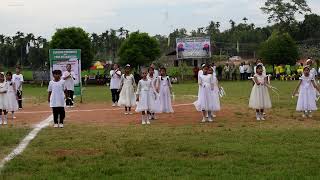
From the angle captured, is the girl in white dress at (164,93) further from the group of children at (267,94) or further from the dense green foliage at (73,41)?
the dense green foliage at (73,41)

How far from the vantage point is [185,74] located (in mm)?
65500

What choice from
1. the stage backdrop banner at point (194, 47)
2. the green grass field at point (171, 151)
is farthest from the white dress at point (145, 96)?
the stage backdrop banner at point (194, 47)

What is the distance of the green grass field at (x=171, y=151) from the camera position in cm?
975

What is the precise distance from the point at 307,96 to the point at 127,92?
691 cm

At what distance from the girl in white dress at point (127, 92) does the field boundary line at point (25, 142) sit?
3434mm

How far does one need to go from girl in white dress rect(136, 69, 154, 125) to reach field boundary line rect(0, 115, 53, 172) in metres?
3.05

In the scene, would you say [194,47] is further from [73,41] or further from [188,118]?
[188,118]

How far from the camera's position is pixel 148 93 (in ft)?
61.6

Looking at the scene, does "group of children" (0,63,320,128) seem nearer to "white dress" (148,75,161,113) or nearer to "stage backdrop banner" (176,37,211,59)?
Answer: "white dress" (148,75,161,113)

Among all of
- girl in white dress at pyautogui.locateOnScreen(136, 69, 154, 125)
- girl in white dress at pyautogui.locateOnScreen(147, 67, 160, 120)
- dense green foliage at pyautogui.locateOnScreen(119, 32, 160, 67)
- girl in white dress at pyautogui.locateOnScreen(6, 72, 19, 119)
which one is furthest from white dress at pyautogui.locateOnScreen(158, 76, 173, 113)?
dense green foliage at pyautogui.locateOnScreen(119, 32, 160, 67)

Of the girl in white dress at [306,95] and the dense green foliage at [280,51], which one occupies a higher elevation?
the dense green foliage at [280,51]

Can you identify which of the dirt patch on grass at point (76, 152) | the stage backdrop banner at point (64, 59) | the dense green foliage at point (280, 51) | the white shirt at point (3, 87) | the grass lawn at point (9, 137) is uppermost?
the dense green foliage at point (280, 51)

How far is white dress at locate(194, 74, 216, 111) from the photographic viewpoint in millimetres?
18750

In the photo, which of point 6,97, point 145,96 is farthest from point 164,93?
point 6,97
